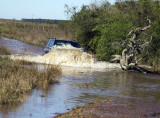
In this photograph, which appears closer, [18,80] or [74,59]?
[18,80]

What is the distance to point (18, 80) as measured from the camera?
10953 mm

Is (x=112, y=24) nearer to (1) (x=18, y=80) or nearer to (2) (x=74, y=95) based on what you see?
(2) (x=74, y=95)

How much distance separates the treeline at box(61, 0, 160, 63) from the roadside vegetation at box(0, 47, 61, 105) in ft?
30.1

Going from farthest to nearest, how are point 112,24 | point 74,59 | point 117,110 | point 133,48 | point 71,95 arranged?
point 112,24 → point 74,59 → point 133,48 → point 71,95 → point 117,110

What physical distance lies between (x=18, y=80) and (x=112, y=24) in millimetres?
14683

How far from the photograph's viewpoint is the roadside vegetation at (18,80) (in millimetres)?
9383

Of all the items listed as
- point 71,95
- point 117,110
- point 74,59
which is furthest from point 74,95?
point 74,59

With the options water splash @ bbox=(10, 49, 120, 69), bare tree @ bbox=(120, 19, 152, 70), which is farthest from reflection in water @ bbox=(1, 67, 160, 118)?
water splash @ bbox=(10, 49, 120, 69)

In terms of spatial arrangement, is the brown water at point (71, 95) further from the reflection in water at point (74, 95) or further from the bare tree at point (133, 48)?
the bare tree at point (133, 48)

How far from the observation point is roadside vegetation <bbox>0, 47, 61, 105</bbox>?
30.8 feet

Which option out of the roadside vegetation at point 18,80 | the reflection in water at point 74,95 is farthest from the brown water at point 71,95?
the roadside vegetation at point 18,80

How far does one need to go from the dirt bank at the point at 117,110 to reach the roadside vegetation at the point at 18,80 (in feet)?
5.68

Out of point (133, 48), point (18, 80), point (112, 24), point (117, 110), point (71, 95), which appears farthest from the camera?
point (112, 24)

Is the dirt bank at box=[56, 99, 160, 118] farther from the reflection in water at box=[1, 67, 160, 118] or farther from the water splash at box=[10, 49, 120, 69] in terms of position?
the water splash at box=[10, 49, 120, 69]
